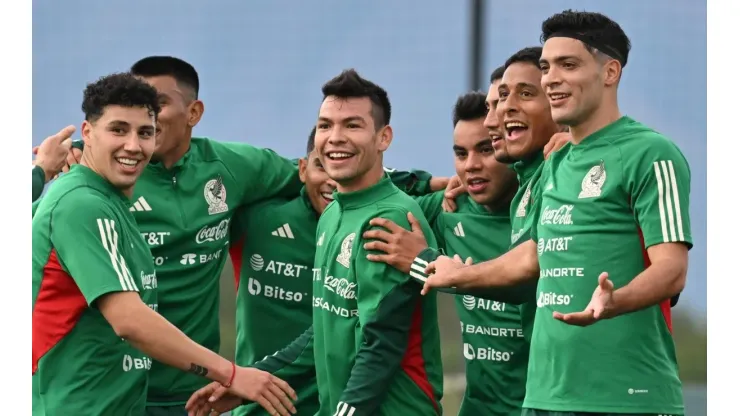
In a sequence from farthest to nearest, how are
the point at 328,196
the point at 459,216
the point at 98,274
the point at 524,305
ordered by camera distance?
the point at 328,196, the point at 459,216, the point at 524,305, the point at 98,274

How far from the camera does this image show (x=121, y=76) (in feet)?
17.6

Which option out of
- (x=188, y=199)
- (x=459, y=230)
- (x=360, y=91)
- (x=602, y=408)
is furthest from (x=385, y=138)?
(x=602, y=408)

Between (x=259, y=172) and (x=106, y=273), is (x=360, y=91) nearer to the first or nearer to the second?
(x=259, y=172)

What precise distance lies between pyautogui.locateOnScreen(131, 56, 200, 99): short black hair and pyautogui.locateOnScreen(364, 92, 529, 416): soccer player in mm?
1428

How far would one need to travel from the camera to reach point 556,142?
16.0 feet

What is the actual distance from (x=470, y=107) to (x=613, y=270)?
177cm

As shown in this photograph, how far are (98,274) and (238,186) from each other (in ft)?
4.99

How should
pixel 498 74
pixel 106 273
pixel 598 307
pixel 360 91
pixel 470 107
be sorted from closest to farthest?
pixel 598 307 → pixel 106 273 → pixel 360 91 → pixel 498 74 → pixel 470 107

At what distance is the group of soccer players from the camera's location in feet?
13.9

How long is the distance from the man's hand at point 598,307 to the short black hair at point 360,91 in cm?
187

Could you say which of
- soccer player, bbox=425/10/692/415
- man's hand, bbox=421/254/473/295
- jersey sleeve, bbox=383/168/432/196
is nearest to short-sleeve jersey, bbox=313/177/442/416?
man's hand, bbox=421/254/473/295

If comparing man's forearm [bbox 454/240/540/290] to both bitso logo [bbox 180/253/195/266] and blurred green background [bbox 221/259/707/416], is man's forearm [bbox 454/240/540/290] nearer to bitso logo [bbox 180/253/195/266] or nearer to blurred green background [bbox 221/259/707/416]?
bitso logo [bbox 180/253/195/266]
